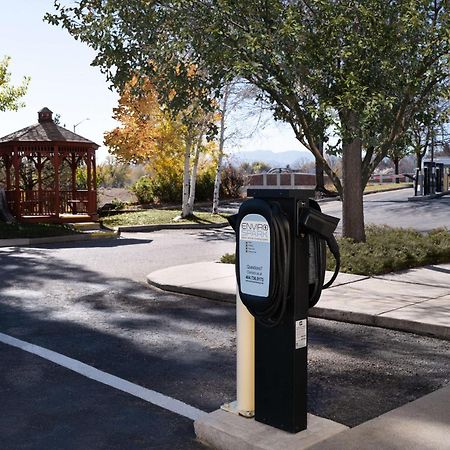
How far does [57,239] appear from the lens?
56.3 feet

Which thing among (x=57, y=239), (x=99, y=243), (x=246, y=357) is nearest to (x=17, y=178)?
(x=57, y=239)

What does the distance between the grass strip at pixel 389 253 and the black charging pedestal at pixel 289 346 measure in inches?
242

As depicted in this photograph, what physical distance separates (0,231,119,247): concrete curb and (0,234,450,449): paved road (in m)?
6.90

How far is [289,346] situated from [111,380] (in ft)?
6.83

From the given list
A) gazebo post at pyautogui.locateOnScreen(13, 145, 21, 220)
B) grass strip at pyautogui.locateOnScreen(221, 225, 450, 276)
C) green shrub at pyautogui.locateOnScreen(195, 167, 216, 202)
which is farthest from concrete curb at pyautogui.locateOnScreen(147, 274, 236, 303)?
green shrub at pyautogui.locateOnScreen(195, 167, 216, 202)

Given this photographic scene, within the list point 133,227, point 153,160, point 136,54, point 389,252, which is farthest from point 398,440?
point 153,160

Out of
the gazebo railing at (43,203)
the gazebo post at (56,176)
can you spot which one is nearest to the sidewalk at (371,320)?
the gazebo post at (56,176)

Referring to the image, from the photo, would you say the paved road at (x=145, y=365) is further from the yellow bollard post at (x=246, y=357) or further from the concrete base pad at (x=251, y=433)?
the yellow bollard post at (x=246, y=357)

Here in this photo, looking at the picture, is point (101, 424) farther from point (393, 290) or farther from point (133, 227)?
point (133, 227)

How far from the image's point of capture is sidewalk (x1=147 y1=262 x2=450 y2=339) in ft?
22.6

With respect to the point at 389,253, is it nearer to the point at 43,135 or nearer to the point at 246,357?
the point at 246,357

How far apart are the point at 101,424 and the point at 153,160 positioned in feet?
83.2

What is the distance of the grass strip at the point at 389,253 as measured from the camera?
1007 centimetres

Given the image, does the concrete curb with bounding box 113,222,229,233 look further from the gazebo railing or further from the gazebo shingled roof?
the gazebo shingled roof
